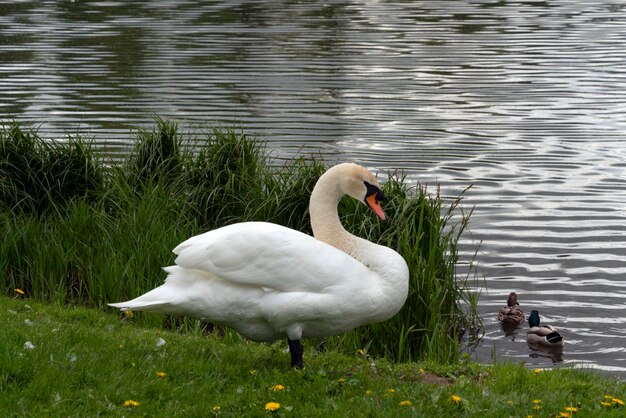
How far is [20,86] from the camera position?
24297mm

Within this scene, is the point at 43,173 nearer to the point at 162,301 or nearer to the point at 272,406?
the point at 162,301

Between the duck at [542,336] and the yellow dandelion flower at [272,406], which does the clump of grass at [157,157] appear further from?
the yellow dandelion flower at [272,406]

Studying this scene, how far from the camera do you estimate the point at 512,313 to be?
11680mm

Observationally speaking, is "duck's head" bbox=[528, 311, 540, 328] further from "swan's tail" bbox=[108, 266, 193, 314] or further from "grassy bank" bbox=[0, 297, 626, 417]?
"swan's tail" bbox=[108, 266, 193, 314]

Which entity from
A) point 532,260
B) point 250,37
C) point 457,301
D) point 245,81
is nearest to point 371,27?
point 250,37

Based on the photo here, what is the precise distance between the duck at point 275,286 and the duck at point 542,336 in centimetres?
389

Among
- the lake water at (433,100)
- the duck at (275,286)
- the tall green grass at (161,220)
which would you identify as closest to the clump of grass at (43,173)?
the tall green grass at (161,220)

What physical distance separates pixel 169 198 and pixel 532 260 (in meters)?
4.75

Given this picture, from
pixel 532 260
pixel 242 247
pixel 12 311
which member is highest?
pixel 242 247

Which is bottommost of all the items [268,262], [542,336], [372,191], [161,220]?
[542,336]

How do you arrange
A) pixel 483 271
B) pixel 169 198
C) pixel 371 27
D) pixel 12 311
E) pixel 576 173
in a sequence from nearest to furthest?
pixel 12 311 → pixel 169 198 → pixel 483 271 → pixel 576 173 → pixel 371 27

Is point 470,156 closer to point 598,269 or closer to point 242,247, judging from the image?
point 598,269

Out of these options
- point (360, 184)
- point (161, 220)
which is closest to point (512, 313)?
point (161, 220)

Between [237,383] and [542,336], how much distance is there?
494 cm
